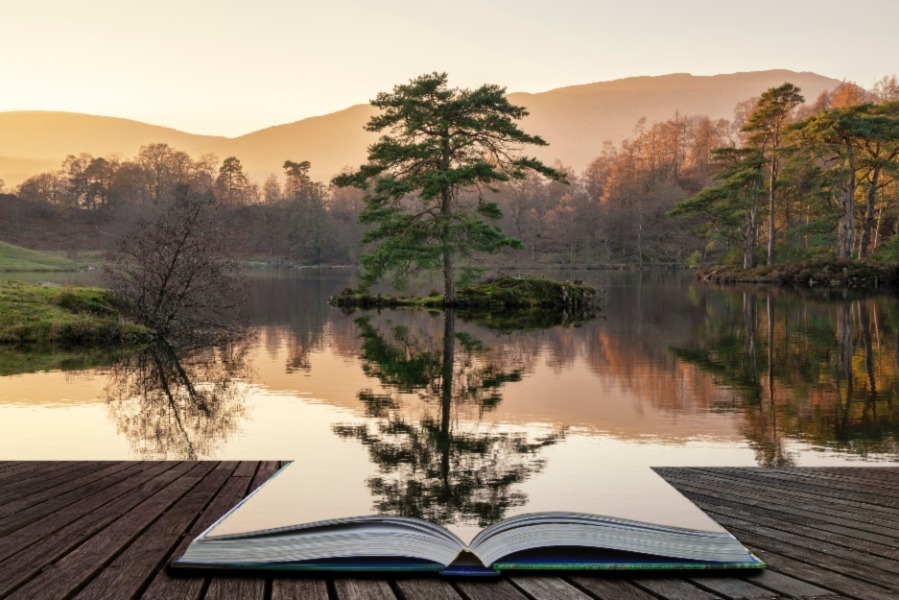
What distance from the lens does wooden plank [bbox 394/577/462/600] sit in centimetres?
313

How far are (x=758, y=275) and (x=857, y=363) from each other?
3996 cm

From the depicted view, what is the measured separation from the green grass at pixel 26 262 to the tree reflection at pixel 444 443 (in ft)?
230

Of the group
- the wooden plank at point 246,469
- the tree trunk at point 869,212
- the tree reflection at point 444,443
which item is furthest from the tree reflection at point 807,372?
the tree trunk at point 869,212

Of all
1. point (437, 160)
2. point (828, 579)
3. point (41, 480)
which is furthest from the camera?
point (437, 160)

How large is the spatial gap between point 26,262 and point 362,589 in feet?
288

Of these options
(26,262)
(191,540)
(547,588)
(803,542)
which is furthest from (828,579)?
(26,262)

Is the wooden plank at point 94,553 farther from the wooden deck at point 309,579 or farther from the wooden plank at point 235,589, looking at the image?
the wooden plank at point 235,589

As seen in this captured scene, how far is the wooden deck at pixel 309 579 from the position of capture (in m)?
3.21

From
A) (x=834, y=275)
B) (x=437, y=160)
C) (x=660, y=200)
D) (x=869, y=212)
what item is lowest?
(x=834, y=275)

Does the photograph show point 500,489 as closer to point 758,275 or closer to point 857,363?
point 857,363

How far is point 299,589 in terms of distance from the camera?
125 inches

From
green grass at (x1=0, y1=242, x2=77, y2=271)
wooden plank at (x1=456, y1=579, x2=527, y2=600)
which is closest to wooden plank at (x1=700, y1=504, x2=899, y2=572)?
wooden plank at (x1=456, y1=579, x2=527, y2=600)

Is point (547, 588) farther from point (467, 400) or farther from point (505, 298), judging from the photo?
point (505, 298)

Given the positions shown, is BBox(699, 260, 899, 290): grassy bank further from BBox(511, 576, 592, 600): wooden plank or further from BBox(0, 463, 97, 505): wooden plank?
BBox(511, 576, 592, 600): wooden plank
